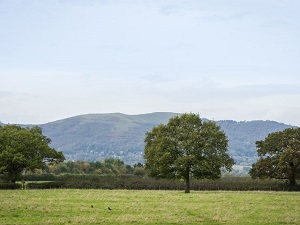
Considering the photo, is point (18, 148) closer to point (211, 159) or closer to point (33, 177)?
point (33, 177)

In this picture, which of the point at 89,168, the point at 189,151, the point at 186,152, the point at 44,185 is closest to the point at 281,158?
the point at 189,151

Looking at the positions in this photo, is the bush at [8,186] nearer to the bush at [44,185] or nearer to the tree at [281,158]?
the bush at [44,185]

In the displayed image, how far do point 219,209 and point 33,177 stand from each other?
57249 mm

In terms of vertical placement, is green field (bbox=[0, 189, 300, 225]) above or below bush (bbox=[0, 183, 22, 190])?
below

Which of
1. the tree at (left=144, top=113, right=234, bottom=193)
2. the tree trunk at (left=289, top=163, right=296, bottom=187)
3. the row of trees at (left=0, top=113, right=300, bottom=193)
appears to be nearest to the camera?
the tree at (left=144, top=113, right=234, bottom=193)

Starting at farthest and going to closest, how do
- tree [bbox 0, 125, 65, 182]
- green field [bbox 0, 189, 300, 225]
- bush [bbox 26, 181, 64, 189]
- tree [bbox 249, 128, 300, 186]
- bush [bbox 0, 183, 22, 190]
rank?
tree [bbox 0, 125, 65, 182]
bush [bbox 26, 181, 64, 189]
bush [bbox 0, 183, 22, 190]
tree [bbox 249, 128, 300, 186]
green field [bbox 0, 189, 300, 225]

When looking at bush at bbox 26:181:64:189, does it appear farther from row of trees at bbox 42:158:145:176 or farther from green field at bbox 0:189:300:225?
row of trees at bbox 42:158:145:176

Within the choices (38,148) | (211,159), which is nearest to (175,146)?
(211,159)

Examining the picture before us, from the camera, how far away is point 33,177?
280ft

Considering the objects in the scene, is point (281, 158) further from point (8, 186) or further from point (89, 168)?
A: point (89, 168)

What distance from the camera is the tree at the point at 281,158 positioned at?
65.8 m

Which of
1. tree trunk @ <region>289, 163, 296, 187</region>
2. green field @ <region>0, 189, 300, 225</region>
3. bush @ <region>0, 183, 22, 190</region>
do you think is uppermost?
tree trunk @ <region>289, 163, 296, 187</region>

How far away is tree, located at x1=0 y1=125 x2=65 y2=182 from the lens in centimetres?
6850

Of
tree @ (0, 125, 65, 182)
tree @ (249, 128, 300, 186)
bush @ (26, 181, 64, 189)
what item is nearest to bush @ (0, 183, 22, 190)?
bush @ (26, 181, 64, 189)
